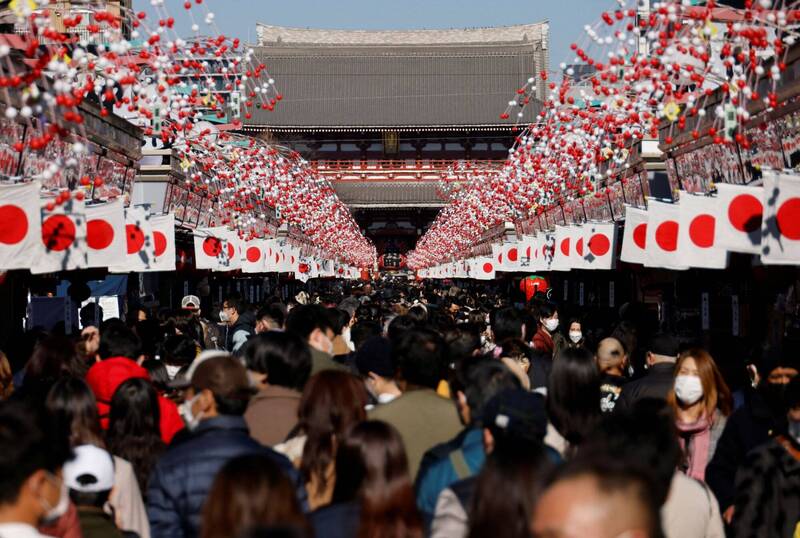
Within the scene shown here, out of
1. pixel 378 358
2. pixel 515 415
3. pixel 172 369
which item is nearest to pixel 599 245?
pixel 172 369

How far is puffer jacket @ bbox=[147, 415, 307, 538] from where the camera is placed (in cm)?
485

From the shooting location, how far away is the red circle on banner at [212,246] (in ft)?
62.8

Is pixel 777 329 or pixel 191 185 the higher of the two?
pixel 191 185

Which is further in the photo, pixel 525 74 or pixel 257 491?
pixel 525 74

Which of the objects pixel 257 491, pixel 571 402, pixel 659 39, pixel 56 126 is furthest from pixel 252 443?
pixel 659 39

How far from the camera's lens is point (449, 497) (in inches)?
177

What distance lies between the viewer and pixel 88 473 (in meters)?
4.99

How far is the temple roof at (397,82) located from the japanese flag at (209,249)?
36173mm

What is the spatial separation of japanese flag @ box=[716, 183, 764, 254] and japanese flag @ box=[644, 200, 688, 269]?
2130 millimetres

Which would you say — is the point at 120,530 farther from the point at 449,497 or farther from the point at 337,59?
the point at 337,59

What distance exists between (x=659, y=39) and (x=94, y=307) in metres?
9.73

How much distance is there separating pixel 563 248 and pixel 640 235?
4.60 meters

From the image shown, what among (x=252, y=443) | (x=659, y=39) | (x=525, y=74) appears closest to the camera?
(x=252, y=443)

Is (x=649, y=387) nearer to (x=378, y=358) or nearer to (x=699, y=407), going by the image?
(x=699, y=407)
